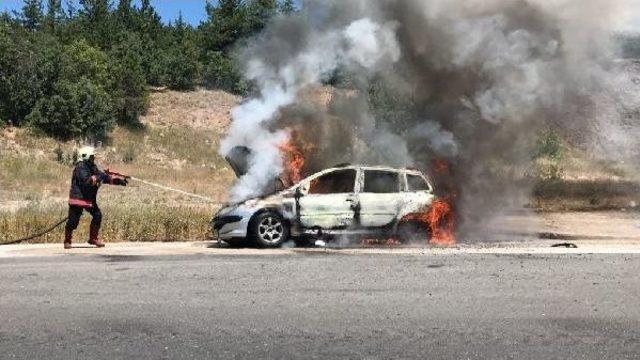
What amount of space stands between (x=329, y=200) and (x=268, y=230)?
4.21 feet

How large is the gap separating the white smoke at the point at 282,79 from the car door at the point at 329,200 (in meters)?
1.23

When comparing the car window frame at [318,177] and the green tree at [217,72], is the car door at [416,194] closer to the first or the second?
the car window frame at [318,177]

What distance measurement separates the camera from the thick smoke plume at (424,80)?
48.9 feet

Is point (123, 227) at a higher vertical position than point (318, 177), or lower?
lower

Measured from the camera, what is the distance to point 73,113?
43.5 metres

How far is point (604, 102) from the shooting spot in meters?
32.1

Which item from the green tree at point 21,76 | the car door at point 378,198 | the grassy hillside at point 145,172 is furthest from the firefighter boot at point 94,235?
the green tree at point 21,76

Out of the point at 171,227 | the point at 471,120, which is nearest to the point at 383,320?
the point at 171,227

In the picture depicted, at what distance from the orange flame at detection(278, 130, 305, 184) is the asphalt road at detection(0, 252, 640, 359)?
143 inches

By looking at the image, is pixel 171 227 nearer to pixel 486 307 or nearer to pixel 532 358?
pixel 486 307

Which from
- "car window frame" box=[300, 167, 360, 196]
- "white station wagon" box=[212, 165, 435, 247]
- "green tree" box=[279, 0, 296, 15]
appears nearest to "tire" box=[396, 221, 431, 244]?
"white station wagon" box=[212, 165, 435, 247]

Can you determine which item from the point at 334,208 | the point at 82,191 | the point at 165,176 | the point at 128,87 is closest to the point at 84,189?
the point at 82,191

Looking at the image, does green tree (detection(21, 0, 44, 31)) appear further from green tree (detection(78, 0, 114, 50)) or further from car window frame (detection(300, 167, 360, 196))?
car window frame (detection(300, 167, 360, 196))

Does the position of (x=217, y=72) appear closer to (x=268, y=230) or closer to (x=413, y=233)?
(x=413, y=233)
